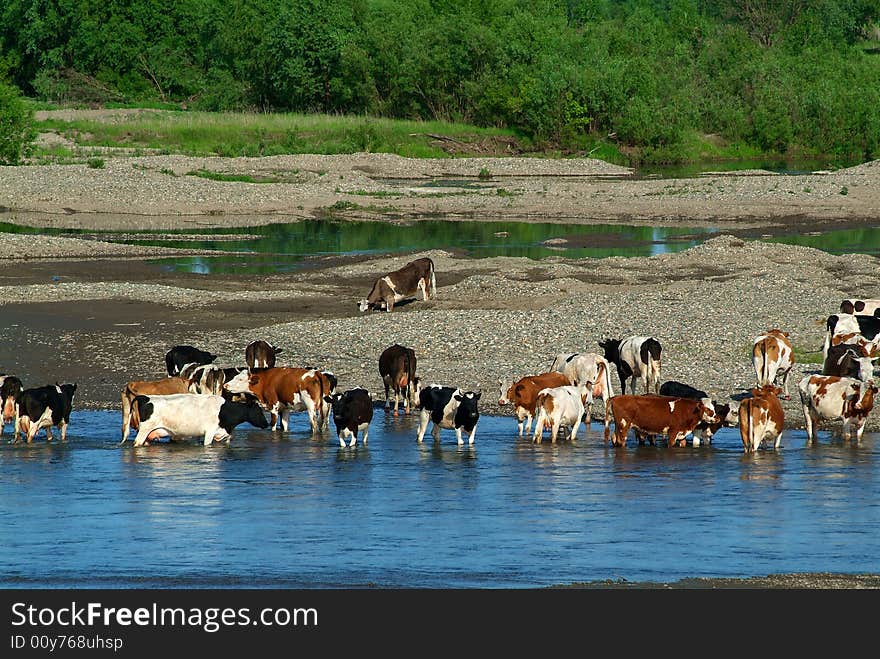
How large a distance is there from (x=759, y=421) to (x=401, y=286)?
14817 millimetres

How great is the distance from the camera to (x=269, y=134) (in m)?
82.6

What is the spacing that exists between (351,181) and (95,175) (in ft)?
38.1

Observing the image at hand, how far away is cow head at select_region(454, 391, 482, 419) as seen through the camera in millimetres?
17453

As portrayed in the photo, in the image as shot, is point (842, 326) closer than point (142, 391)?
No

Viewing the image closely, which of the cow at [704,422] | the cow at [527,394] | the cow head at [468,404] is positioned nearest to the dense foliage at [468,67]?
the cow at [704,422]

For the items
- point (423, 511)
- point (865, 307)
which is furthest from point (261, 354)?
point (865, 307)

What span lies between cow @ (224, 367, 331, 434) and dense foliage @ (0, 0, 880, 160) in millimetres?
66972

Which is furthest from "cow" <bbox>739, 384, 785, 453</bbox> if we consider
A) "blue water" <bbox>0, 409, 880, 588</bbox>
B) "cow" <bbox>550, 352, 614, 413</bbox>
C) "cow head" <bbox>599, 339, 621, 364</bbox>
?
"cow head" <bbox>599, 339, 621, 364</bbox>

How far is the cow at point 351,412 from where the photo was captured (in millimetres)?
17359

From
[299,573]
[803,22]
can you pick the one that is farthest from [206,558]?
[803,22]

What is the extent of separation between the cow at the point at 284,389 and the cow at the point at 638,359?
4.61 meters

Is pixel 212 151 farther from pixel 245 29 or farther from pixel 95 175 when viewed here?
pixel 245 29

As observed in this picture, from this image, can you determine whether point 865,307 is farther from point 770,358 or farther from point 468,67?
point 468,67
